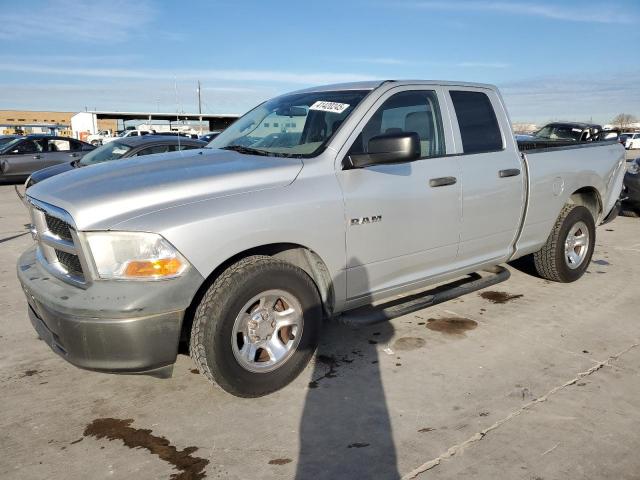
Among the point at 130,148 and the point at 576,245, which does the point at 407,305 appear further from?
the point at 130,148

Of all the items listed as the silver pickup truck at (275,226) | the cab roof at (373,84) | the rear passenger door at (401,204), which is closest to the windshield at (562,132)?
the silver pickup truck at (275,226)

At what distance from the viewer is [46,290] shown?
290cm

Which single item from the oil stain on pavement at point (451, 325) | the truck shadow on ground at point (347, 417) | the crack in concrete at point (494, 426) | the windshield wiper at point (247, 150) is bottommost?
the oil stain on pavement at point (451, 325)

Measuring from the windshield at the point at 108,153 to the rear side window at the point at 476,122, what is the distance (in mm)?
6145

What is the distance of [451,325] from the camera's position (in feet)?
14.4

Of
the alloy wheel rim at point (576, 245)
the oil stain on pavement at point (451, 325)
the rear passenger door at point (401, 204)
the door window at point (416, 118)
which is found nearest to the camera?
the rear passenger door at point (401, 204)

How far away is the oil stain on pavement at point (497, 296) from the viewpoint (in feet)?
16.4

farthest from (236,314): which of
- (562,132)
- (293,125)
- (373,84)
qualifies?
(562,132)

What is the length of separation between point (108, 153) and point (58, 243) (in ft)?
21.3

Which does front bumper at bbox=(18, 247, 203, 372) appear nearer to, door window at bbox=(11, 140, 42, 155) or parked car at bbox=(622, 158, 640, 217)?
parked car at bbox=(622, 158, 640, 217)

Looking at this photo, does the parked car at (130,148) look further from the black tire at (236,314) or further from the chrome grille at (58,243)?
the black tire at (236,314)

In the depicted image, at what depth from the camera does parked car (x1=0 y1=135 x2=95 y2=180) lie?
15.1m

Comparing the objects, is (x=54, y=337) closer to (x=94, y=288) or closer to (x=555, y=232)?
(x=94, y=288)

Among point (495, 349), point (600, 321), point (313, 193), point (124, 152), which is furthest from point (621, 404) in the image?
point (124, 152)
